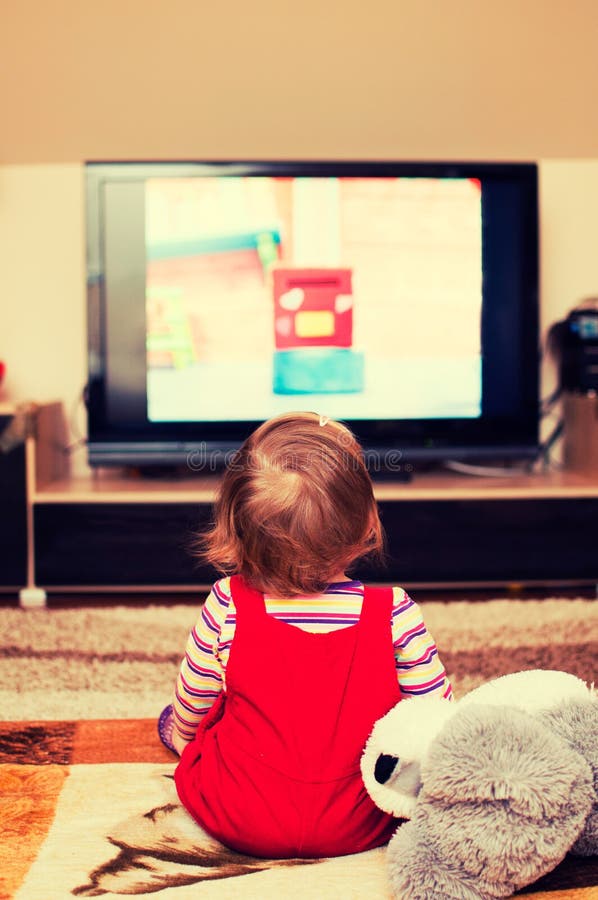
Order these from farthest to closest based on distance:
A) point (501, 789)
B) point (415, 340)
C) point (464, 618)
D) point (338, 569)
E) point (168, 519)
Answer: point (415, 340)
point (168, 519)
point (464, 618)
point (338, 569)
point (501, 789)

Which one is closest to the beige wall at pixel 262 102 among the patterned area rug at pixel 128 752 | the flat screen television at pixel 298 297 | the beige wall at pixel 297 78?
the beige wall at pixel 297 78

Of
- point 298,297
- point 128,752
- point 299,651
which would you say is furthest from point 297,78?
point 299,651

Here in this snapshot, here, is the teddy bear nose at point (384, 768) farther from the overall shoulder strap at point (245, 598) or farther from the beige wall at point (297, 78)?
the beige wall at point (297, 78)

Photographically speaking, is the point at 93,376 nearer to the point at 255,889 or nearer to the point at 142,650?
the point at 142,650

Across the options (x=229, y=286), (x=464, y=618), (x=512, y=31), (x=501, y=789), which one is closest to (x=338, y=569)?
(x=501, y=789)

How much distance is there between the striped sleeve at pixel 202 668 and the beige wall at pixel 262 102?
1972mm

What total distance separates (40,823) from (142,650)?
90cm

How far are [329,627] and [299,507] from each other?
14 centimetres

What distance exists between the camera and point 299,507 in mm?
1102

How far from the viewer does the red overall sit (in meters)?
1.08

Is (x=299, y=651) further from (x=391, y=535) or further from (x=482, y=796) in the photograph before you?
(x=391, y=535)

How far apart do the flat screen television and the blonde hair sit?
1603 millimetres

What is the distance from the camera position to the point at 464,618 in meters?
2.35

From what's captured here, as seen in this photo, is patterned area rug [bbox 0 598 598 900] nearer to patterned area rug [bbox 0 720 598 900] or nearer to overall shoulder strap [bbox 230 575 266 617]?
patterned area rug [bbox 0 720 598 900]
